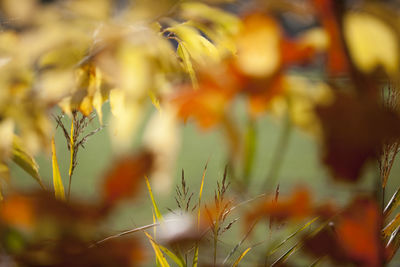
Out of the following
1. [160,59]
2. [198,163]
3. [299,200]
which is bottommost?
[299,200]

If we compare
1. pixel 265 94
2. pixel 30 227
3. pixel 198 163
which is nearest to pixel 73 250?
pixel 30 227

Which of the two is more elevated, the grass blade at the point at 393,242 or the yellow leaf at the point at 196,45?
the yellow leaf at the point at 196,45

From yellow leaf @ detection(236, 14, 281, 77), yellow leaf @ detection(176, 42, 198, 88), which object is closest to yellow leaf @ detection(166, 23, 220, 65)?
yellow leaf @ detection(176, 42, 198, 88)

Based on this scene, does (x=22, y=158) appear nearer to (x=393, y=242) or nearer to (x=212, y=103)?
(x=212, y=103)

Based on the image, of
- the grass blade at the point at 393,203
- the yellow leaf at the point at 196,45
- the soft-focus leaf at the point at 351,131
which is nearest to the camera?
the soft-focus leaf at the point at 351,131

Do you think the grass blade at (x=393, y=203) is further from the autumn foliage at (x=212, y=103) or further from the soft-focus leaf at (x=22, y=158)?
the soft-focus leaf at (x=22, y=158)

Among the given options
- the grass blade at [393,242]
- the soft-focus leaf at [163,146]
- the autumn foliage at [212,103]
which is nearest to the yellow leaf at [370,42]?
the autumn foliage at [212,103]

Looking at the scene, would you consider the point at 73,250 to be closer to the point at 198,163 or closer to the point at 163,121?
the point at 163,121

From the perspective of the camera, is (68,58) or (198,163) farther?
(198,163)
